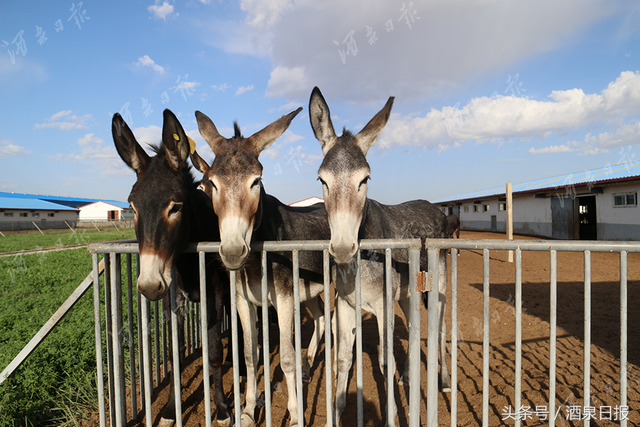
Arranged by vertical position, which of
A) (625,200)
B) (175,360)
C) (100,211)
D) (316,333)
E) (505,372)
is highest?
(100,211)

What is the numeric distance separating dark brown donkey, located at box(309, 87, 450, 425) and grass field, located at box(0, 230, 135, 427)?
9.29 ft

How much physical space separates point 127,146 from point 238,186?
107cm

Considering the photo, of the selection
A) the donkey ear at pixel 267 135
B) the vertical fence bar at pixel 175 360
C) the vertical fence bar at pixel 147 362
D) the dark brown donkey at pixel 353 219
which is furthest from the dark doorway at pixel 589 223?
the vertical fence bar at pixel 147 362

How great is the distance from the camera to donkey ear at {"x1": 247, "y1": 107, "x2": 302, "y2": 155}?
2.74 m

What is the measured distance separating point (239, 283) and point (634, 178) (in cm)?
1943

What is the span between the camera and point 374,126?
2.65m

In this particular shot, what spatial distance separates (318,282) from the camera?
3297 millimetres

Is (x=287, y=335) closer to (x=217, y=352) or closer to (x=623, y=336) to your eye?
(x=217, y=352)

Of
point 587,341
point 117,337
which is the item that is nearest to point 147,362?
point 117,337

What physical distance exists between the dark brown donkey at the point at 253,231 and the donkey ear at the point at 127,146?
1.81 feet

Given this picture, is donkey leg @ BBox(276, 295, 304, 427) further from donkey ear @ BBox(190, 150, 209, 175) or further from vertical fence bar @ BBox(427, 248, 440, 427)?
donkey ear @ BBox(190, 150, 209, 175)

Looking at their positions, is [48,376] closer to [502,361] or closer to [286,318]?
[286,318]

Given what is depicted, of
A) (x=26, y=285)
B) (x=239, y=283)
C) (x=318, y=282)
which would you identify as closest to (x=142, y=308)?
(x=239, y=283)

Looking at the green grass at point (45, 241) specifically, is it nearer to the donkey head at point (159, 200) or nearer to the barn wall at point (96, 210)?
the donkey head at point (159, 200)
